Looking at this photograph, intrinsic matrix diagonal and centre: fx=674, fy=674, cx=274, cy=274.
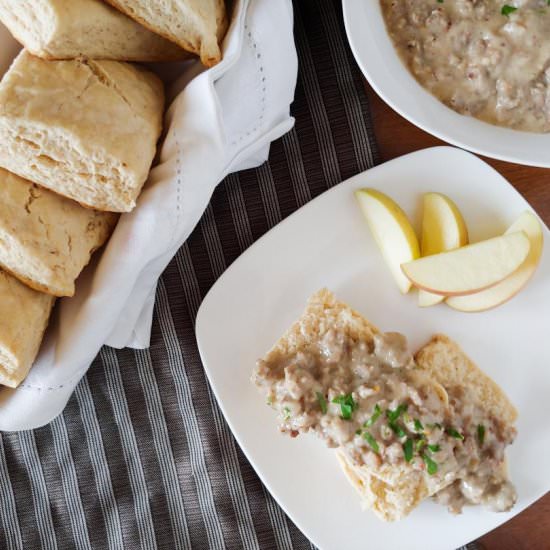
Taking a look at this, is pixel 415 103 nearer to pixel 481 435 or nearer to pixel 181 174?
pixel 181 174

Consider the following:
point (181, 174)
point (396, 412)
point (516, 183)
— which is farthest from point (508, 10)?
point (396, 412)

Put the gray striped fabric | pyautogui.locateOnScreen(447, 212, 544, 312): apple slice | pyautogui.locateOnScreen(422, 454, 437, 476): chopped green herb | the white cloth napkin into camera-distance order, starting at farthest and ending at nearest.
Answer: the gray striped fabric, pyautogui.locateOnScreen(447, 212, 544, 312): apple slice, pyautogui.locateOnScreen(422, 454, 437, 476): chopped green herb, the white cloth napkin

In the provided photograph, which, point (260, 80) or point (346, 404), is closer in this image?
point (260, 80)

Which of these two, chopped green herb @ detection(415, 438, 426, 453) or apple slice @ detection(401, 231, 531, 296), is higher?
apple slice @ detection(401, 231, 531, 296)

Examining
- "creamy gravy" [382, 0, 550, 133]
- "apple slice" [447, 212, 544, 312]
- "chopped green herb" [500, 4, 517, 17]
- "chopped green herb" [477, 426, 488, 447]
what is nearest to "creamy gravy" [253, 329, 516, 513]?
"chopped green herb" [477, 426, 488, 447]

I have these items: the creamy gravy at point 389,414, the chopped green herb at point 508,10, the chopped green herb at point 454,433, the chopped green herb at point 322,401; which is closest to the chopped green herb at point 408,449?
the creamy gravy at point 389,414

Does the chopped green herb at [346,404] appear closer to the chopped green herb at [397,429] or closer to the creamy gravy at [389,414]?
the creamy gravy at [389,414]

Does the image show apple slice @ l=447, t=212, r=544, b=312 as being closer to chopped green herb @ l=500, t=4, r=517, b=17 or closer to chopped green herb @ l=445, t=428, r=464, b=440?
chopped green herb @ l=445, t=428, r=464, b=440
